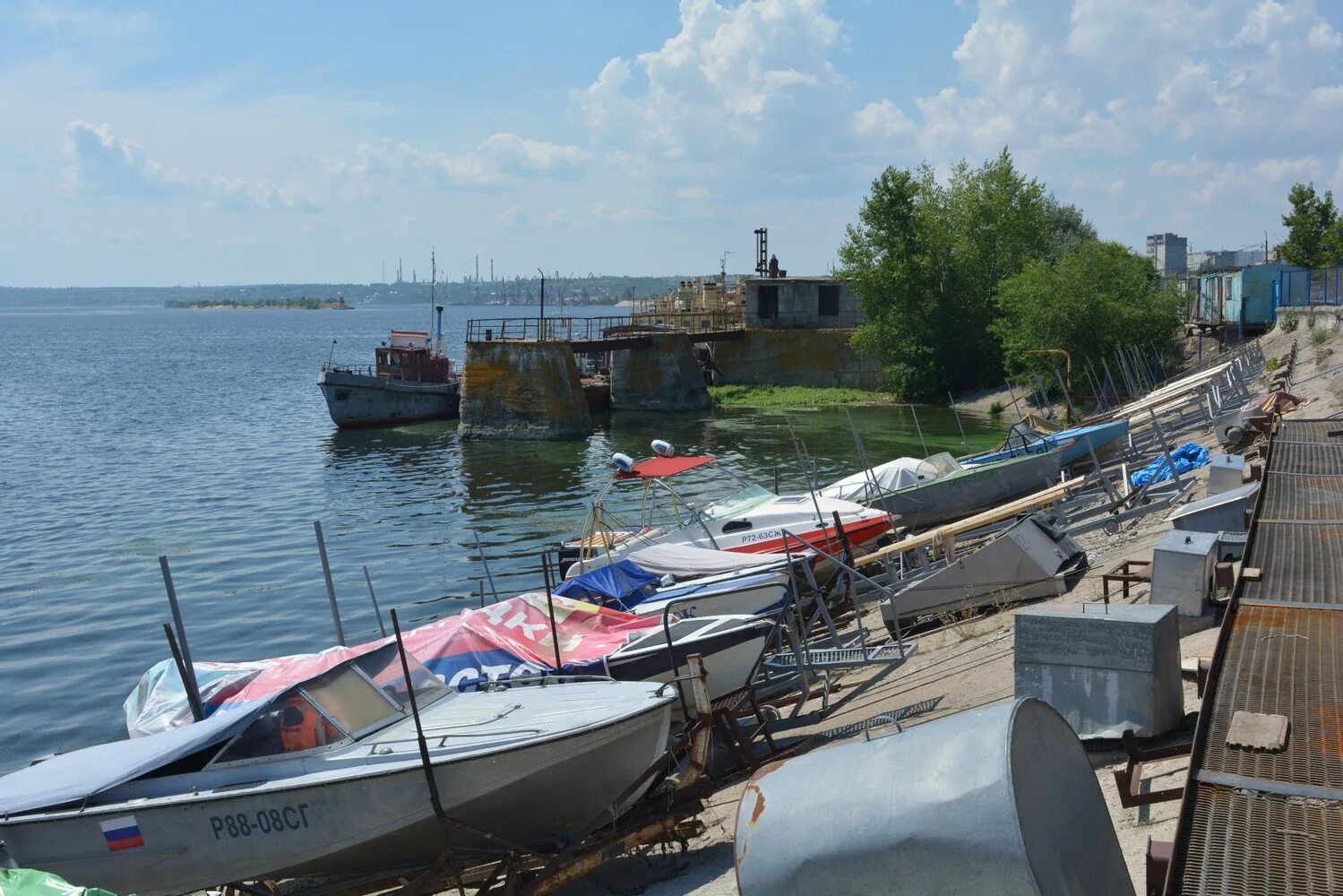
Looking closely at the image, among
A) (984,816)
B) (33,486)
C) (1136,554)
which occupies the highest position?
(984,816)

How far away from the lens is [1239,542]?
1070cm

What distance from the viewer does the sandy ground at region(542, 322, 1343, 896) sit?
705cm

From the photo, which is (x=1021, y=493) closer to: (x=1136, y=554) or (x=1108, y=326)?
(x=1136, y=554)

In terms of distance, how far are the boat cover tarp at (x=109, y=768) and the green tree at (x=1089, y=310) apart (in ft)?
136

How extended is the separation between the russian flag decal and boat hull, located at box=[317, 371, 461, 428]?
139 feet

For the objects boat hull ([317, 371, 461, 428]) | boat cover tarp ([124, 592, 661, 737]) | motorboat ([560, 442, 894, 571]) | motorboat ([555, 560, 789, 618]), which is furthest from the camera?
boat hull ([317, 371, 461, 428])

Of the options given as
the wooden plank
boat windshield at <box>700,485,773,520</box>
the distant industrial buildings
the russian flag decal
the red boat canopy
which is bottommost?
the russian flag decal

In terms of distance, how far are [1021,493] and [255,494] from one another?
2237 cm

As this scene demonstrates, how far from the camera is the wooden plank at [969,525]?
1841 cm

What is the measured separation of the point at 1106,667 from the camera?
7.57 metres

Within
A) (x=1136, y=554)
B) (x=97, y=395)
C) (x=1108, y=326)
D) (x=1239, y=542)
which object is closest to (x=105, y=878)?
(x=1239, y=542)

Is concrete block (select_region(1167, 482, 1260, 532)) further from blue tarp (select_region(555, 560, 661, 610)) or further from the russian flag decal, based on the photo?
the russian flag decal

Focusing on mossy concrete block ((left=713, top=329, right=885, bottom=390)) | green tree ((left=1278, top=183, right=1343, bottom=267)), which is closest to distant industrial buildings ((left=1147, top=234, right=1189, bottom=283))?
green tree ((left=1278, top=183, right=1343, bottom=267))

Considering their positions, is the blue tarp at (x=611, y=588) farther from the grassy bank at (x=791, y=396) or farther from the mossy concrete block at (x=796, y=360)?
the mossy concrete block at (x=796, y=360)
